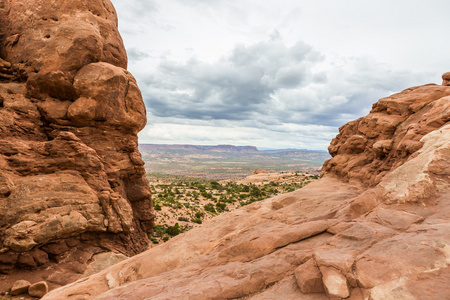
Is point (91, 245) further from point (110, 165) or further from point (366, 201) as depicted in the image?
point (366, 201)

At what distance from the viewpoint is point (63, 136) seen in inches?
685

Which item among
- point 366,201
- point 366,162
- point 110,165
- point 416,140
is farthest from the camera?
point 110,165

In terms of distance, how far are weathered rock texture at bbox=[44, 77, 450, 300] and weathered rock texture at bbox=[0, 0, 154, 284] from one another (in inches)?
264

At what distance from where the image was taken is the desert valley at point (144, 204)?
6.43 meters

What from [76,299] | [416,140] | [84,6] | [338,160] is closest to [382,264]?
[416,140]

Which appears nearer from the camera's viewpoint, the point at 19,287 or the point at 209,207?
the point at 19,287

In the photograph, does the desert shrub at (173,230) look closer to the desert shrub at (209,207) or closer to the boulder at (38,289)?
the desert shrub at (209,207)

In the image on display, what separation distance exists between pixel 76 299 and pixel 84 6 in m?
22.2

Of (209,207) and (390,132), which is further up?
(390,132)

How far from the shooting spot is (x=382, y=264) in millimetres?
5566

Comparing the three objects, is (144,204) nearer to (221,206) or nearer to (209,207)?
(209,207)

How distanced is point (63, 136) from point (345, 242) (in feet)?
61.1

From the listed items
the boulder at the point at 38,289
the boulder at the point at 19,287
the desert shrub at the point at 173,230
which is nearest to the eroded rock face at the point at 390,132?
the desert shrub at the point at 173,230

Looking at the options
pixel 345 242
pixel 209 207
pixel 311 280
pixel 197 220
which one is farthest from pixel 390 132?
pixel 209 207
